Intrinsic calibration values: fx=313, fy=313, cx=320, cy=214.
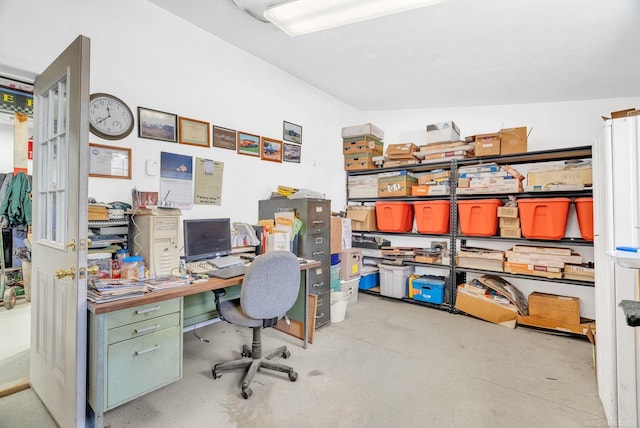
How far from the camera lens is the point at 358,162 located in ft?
14.9

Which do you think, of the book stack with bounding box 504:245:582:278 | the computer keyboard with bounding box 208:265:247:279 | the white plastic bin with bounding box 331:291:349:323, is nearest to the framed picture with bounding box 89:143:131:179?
the computer keyboard with bounding box 208:265:247:279

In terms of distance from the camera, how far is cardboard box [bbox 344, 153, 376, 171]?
4480 mm

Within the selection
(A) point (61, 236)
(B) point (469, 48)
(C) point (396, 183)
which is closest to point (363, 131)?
(C) point (396, 183)

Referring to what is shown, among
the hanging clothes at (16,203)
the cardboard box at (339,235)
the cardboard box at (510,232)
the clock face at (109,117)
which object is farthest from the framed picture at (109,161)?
the cardboard box at (510,232)

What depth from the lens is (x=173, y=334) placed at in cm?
192

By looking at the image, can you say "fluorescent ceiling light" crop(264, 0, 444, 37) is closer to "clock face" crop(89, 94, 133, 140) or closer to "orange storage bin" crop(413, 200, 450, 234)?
"clock face" crop(89, 94, 133, 140)

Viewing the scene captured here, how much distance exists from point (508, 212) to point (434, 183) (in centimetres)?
90

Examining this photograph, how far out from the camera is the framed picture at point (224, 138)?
300 cm

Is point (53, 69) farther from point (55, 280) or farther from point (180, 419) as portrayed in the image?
point (180, 419)

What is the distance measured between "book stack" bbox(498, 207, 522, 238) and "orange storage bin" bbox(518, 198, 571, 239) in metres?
0.05

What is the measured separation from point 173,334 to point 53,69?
66.4 inches

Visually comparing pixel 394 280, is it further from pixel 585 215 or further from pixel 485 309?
pixel 585 215

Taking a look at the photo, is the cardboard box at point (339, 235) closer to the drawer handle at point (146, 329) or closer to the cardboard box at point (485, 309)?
the cardboard box at point (485, 309)

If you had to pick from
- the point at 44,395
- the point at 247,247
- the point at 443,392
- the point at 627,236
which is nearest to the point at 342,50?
the point at 247,247
